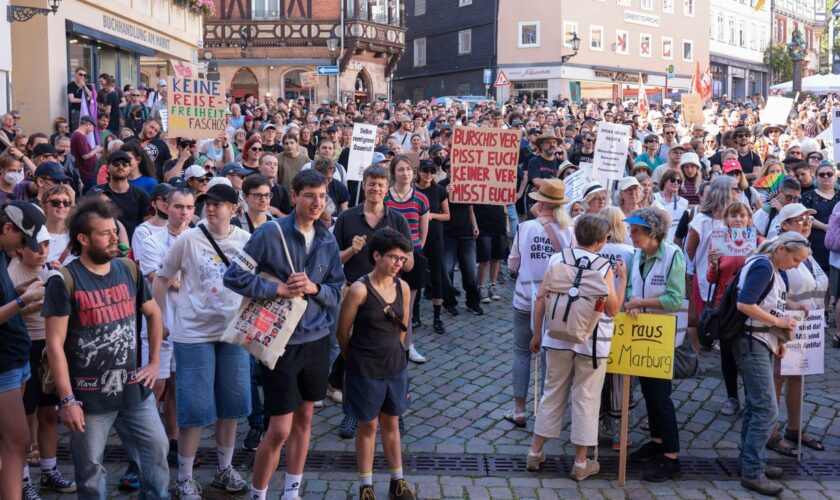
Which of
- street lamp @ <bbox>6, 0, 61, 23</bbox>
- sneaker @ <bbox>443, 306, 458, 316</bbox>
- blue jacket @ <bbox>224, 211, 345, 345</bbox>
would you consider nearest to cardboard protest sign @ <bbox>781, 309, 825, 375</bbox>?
blue jacket @ <bbox>224, 211, 345, 345</bbox>

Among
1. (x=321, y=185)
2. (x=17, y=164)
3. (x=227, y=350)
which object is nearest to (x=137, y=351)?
(x=227, y=350)

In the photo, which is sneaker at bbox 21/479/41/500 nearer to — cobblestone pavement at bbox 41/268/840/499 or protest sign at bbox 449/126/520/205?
cobblestone pavement at bbox 41/268/840/499

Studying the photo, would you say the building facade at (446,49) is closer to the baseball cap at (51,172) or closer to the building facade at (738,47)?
the building facade at (738,47)

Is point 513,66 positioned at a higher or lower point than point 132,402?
higher

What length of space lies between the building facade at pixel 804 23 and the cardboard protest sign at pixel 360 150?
6598 cm

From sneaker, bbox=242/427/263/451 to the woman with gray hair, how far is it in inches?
102

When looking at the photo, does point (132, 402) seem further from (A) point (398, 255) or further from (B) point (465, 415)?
(B) point (465, 415)

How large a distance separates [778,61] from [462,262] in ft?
209

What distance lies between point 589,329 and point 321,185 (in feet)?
6.29

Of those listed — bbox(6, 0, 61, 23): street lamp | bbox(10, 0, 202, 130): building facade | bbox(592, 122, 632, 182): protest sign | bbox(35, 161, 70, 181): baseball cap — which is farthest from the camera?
bbox(10, 0, 202, 130): building facade

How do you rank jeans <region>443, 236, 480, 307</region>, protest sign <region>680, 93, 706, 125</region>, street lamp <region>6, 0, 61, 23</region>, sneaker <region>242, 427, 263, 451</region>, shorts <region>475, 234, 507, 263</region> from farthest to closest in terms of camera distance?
protest sign <region>680, 93, 706, 125</region> < street lamp <region>6, 0, 61, 23</region> < shorts <region>475, 234, 507, 263</region> < jeans <region>443, 236, 480, 307</region> < sneaker <region>242, 427, 263, 451</region>

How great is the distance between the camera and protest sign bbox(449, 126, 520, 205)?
31.4 ft

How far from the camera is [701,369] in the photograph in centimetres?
808

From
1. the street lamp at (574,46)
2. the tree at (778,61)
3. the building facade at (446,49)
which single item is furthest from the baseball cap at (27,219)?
the tree at (778,61)
